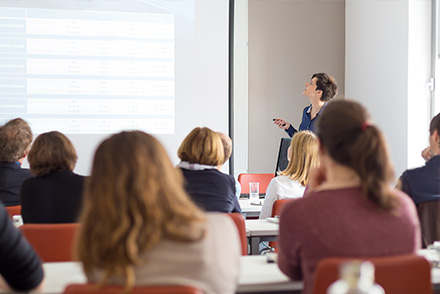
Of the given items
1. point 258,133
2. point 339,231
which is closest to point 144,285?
point 339,231

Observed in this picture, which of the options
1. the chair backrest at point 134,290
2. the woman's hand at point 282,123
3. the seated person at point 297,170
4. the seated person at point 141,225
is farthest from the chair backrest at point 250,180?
the chair backrest at point 134,290

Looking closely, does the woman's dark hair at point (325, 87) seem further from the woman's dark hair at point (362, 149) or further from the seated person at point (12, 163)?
the woman's dark hair at point (362, 149)

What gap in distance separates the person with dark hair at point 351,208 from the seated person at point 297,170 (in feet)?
5.83

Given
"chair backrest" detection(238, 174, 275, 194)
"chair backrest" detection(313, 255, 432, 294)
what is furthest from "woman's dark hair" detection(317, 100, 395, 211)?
"chair backrest" detection(238, 174, 275, 194)

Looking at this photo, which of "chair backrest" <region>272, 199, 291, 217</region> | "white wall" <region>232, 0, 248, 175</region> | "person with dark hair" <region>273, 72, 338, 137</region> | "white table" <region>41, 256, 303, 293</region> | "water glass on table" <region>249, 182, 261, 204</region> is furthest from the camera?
"white wall" <region>232, 0, 248, 175</region>

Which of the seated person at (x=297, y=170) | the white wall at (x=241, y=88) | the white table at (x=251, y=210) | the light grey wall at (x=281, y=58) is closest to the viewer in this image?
the seated person at (x=297, y=170)

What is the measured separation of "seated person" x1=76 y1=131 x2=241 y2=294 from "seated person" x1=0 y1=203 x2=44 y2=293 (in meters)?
0.23

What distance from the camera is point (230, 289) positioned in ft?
4.81

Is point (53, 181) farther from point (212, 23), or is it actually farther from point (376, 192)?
point (212, 23)

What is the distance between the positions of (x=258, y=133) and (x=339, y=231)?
201 inches

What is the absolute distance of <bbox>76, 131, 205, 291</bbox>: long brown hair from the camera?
4.19 ft

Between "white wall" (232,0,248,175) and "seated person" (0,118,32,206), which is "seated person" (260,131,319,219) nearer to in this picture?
"seated person" (0,118,32,206)

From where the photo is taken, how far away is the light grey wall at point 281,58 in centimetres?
661

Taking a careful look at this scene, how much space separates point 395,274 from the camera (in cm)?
150
